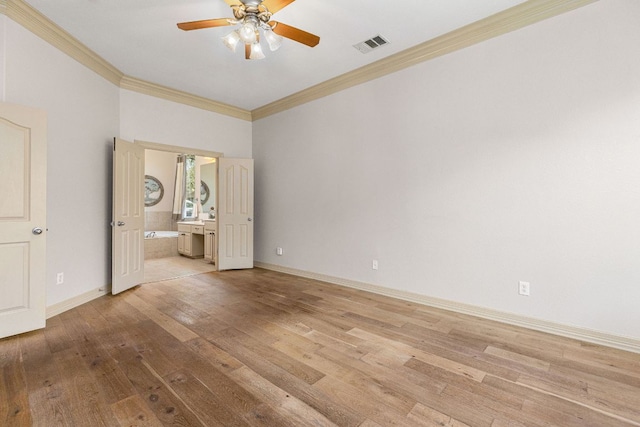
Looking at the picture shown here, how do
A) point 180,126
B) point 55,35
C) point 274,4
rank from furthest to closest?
point 180,126
point 55,35
point 274,4

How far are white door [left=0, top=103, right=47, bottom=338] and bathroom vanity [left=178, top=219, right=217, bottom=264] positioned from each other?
3449mm

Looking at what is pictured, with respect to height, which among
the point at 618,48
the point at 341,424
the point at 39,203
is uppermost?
the point at 618,48

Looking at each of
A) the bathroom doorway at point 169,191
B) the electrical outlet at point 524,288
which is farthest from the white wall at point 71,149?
the electrical outlet at point 524,288

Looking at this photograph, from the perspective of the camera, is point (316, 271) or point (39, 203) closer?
point (39, 203)

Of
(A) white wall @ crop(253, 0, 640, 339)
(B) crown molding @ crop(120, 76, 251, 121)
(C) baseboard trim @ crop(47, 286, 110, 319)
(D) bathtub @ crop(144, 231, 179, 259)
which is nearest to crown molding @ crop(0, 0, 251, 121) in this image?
(B) crown molding @ crop(120, 76, 251, 121)

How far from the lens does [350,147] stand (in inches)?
169

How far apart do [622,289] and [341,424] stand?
260 cm

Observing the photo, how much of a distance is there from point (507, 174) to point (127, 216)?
4721 millimetres

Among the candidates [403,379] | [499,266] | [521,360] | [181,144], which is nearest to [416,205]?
[499,266]

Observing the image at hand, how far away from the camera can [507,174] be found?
2980 millimetres

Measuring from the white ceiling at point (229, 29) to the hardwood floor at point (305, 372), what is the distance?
305 centimetres

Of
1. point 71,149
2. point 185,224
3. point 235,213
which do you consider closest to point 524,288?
point 235,213

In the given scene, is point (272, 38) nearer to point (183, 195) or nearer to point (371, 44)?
point (371, 44)

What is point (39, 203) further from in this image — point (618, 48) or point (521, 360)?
point (618, 48)
